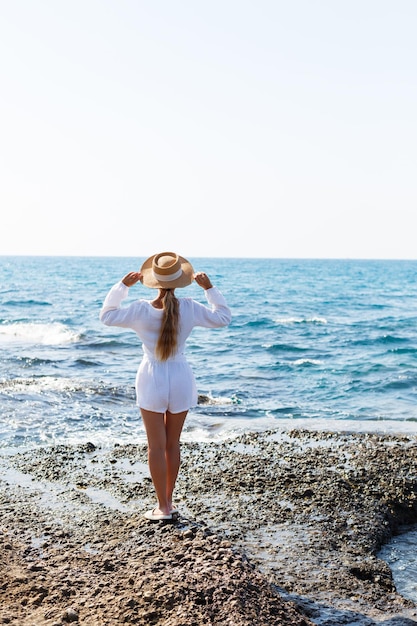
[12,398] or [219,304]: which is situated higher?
[219,304]

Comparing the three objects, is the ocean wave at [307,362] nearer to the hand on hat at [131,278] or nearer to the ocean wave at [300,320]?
the ocean wave at [300,320]

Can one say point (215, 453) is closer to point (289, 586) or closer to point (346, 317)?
point (289, 586)

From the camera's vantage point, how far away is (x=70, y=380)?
14.6m

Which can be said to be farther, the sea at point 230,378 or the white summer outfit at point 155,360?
the sea at point 230,378

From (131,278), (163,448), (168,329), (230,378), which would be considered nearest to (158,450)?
(163,448)

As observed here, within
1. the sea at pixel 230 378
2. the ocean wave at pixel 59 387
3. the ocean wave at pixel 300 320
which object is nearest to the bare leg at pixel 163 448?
the sea at pixel 230 378

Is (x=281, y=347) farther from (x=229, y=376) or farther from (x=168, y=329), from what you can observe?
(x=168, y=329)

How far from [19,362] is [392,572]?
1339cm

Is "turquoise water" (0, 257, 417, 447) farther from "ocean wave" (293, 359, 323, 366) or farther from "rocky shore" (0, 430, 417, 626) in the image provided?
"rocky shore" (0, 430, 417, 626)

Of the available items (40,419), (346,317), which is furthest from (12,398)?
(346,317)

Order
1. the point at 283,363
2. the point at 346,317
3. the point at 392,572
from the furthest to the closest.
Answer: the point at 346,317, the point at 283,363, the point at 392,572

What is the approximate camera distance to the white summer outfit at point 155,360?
550cm

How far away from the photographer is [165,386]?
5.50 metres

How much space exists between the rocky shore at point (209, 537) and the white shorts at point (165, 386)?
3.56 feet
